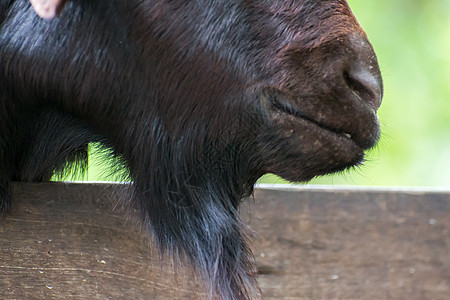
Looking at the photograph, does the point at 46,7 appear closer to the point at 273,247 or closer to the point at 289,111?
the point at 289,111

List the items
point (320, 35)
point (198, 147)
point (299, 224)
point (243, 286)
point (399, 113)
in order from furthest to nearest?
point (399, 113), point (299, 224), point (243, 286), point (198, 147), point (320, 35)

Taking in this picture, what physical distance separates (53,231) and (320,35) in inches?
30.3

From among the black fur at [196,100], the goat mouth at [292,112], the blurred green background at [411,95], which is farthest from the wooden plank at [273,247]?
the blurred green background at [411,95]

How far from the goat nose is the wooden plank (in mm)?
503

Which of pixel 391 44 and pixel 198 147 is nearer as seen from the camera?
pixel 198 147

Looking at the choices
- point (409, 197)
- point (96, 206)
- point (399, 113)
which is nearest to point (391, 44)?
point (399, 113)

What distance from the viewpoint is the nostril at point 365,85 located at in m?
1.36

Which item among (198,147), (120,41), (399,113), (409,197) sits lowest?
(399,113)

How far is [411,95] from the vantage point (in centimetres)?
737

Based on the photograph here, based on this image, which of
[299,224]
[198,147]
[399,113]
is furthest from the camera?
[399,113]

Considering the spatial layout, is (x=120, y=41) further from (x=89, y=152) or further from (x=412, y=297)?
(x=412, y=297)

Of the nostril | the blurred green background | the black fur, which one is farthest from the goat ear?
the blurred green background

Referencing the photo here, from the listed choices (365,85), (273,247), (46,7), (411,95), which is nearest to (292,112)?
(365,85)

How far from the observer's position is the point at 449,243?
76.9 inches
